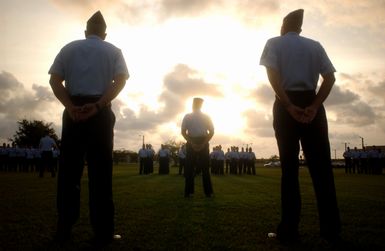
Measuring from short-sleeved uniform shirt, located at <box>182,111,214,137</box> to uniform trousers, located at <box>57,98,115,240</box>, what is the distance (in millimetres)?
4550

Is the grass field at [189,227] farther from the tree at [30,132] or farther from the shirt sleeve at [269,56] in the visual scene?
the tree at [30,132]

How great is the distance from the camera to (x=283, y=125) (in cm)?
403

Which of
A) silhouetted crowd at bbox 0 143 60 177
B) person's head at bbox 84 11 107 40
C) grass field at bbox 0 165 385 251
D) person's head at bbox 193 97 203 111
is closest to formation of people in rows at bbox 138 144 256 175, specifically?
silhouetted crowd at bbox 0 143 60 177

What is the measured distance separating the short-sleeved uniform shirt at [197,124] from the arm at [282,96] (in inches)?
173

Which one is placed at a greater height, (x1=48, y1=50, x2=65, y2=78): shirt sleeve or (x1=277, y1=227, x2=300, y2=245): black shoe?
(x1=48, y1=50, x2=65, y2=78): shirt sleeve

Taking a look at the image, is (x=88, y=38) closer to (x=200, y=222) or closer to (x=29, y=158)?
(x=200, y=222)

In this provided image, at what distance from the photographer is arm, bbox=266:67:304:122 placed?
12.7 ft

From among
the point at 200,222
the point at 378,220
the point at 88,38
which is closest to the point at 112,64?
the point at 88,38

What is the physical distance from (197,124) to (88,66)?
4.69 meters

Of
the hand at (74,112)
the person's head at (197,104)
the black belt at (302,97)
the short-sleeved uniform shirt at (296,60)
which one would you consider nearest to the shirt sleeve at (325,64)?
the short-sleeved uniform shirt at (296,60)

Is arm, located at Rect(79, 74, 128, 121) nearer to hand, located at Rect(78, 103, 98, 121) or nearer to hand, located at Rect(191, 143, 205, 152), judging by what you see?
hand, located at Rect(78, 103, 98, 121)

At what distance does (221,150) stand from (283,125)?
2906 cm

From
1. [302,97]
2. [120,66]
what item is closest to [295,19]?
[302,97]

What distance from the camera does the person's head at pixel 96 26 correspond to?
4238 millimetres
